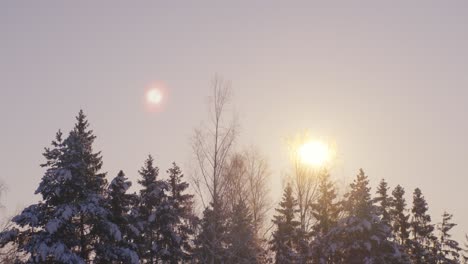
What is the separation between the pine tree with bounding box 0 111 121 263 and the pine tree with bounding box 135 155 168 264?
757 centimetres

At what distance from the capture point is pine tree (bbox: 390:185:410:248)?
51750 mm

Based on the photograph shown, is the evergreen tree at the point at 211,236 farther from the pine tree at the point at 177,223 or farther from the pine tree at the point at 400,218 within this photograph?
the pine tree at the point at 400,218

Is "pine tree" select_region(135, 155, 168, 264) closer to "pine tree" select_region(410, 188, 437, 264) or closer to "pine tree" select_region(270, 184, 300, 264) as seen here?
"pine tree" select_region(270, 184, 300, 264)

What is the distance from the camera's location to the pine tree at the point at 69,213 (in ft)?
93.7

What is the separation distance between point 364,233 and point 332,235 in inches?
82.2

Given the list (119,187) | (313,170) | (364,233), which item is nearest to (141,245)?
(119,187)

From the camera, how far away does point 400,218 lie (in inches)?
2057

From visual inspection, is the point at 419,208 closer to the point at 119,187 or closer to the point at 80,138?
the point at 119,187

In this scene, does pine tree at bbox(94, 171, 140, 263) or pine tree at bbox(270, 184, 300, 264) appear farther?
pine tree at bbox(270, 184, 300, 264)

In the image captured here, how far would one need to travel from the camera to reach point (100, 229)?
30.4 m

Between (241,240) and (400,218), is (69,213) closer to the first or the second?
(241,240)

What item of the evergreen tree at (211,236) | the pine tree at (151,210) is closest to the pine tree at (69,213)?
the pine tree at (151,210)

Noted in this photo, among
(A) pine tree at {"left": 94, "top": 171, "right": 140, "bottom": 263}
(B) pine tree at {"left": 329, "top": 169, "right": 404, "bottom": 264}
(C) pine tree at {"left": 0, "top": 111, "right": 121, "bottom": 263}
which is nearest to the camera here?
A: (C) pine tree at {"left": 0, "top": 111, "right": 121, "bottom": 263}

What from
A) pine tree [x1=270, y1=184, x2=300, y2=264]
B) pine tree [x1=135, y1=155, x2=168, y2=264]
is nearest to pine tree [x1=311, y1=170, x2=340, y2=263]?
pine tree [x1=270, y1=184, x2=300, y2=264]
